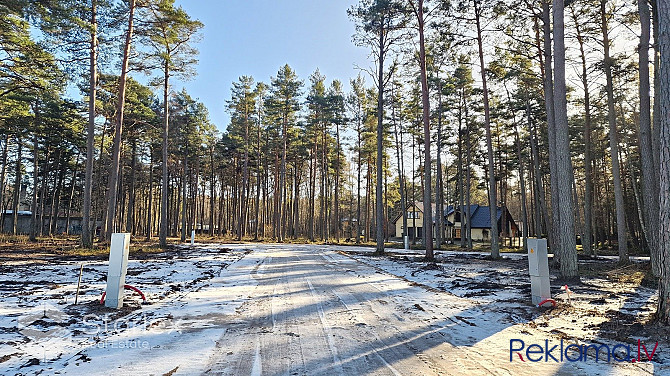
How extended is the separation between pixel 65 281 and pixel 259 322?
230 inches

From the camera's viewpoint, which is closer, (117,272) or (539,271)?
(117,272)

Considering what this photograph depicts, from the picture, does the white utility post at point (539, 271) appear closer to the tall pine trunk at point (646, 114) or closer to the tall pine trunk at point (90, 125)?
the tall pine trunk at point (646, 114)

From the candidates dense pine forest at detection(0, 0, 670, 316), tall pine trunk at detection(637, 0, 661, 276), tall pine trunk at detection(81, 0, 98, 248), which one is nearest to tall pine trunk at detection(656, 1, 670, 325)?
dense pine forest at detection(0, 0, 670, 316)

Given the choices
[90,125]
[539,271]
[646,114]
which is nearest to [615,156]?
[646,114]

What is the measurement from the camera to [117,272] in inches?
235

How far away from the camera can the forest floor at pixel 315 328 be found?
3662 mm

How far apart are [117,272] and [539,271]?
7.26 m

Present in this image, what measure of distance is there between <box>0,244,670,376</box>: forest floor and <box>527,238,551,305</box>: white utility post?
281mm

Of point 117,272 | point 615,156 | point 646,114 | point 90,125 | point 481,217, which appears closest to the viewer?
point 117,272

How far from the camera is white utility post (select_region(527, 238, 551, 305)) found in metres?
6.41

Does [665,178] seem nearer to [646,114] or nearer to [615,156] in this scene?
[646,114]

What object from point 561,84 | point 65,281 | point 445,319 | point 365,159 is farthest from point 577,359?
point 365,159

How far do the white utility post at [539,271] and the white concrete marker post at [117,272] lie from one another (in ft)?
22.9

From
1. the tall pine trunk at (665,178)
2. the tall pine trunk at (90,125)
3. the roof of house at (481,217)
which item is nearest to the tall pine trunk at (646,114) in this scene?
the tall pine trunk at (665,178)
